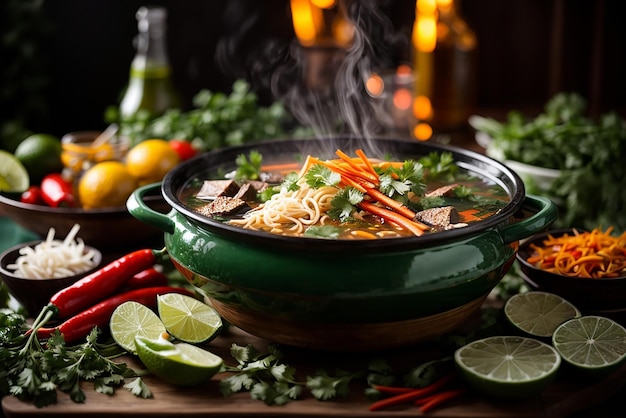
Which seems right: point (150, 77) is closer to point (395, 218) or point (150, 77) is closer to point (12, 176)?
point (12, 176)

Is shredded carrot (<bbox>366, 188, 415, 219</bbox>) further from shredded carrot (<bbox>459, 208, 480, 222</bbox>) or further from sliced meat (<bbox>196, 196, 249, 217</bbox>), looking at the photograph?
sliced meat (<bbox>196, 196, 249, 217</bbox>)

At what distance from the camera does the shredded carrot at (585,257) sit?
2.74 meters

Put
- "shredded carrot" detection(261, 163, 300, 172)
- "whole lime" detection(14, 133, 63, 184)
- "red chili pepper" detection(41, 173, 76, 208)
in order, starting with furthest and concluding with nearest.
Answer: "whole lime" detection(14, 133, 63, 184)
"red chili pepper" detection(41, 173, 76, 208)
"shredded carrot" detection(261, 163, 300, 172)

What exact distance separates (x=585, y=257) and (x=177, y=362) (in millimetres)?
1507

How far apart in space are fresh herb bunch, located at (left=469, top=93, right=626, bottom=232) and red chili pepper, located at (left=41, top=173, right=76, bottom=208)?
2.17 m

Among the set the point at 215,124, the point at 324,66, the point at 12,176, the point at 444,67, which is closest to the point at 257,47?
the point at 324,66

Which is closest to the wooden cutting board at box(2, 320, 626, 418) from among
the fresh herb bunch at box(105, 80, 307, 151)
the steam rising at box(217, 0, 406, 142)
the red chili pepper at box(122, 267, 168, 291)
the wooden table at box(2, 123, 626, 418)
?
the wooden table at box(2, 123, 626, 418)

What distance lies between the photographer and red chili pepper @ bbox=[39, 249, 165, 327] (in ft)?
8.72

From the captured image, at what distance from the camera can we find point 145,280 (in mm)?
2951

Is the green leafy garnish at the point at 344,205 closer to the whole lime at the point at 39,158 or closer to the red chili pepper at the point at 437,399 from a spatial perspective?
the red chili pepper at the point at 437,399

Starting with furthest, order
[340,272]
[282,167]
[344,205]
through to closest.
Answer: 1. [282,167]
2. [344,205]
3. [340,272]

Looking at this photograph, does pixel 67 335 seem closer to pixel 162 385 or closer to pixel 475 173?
pixel 162 385

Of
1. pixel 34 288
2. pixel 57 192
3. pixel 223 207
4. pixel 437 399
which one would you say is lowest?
pixel 437 399

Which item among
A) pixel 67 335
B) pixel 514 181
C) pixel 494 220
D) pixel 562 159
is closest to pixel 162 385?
pixel 67 335
